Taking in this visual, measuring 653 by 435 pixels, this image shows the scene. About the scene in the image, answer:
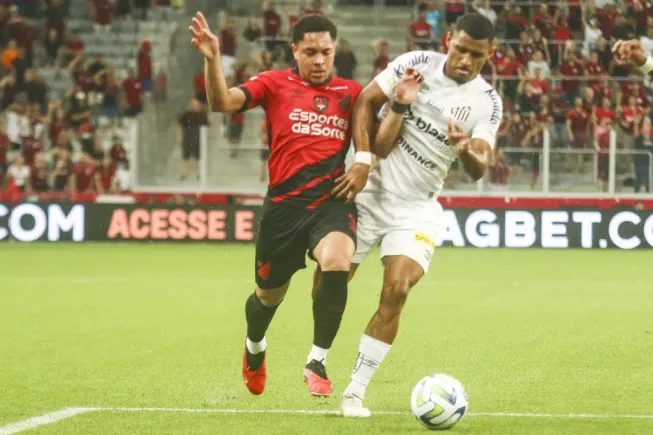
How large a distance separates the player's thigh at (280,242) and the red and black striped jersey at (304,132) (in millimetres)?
84

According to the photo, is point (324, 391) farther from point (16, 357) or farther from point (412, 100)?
point (16, 357)

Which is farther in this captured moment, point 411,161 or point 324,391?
point 411,161

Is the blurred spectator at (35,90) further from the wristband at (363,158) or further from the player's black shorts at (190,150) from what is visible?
the wristband at (363,158)

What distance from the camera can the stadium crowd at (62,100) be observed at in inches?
952

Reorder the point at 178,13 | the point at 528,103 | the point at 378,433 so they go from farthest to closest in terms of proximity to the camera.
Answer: the point at 178,13 → the point at 528,103 → the point at 378,433

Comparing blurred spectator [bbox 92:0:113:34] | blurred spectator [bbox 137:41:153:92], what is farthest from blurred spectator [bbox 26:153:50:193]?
blurred spectator [bbox 92:0:113:34]

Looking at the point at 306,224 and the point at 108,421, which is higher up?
the point at 306,224

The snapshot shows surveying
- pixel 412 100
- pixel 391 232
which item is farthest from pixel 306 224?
pixel 412 100

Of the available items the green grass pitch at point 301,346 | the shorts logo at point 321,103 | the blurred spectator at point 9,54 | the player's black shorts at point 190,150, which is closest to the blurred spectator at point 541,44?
the player's black shorts at point 190,150

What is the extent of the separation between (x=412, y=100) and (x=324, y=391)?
173cm

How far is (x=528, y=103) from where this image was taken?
78.5 feet

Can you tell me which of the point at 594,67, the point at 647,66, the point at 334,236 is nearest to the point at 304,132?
the point at 334,236

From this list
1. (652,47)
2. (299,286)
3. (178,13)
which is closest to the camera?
(299,286)

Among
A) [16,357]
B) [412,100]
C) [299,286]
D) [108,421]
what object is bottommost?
[299,286]
